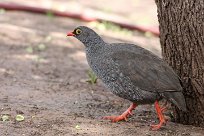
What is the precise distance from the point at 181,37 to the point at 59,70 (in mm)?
3175

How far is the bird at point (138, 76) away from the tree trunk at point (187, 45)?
9.2 inches

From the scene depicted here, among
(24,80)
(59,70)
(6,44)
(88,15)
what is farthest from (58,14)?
(24,80)

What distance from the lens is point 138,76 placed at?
232 inches

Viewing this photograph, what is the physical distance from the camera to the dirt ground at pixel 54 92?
→ 582cm

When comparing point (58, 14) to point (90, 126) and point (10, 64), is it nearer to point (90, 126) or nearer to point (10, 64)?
point (10, 64)

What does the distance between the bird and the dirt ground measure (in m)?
0.36

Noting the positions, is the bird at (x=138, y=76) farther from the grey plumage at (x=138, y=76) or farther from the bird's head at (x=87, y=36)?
the bird's head at (x=87, y=36)

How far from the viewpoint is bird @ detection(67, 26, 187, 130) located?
5.88m

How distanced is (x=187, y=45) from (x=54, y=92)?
7.22 feet

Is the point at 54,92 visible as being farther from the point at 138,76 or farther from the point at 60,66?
the point at 138,76

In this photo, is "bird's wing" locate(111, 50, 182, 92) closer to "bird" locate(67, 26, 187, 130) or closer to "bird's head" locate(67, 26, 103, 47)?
"bird" locate(67, 26, 187, 130)

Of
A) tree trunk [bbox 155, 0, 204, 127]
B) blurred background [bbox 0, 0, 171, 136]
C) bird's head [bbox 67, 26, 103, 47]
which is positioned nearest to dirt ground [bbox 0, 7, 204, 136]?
blurred background [bbox 0, 0, 171, 136]

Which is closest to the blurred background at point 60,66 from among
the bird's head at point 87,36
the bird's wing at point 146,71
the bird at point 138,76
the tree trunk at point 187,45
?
the bird at point 138,76

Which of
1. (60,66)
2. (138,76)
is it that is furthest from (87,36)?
(60,66)
